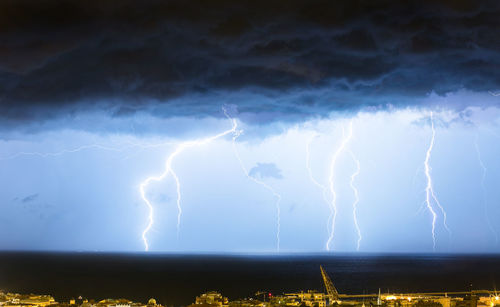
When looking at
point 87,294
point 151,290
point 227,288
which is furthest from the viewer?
point 227,288

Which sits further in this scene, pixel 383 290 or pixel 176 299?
pixel 383 290

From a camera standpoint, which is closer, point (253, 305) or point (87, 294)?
point (253, 305)

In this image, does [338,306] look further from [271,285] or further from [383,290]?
[271,285]

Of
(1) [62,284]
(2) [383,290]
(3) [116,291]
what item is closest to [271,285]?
(2) [383,290]

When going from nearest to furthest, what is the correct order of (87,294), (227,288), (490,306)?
1. (490,306)
2. (87,294)
3. (227,288)

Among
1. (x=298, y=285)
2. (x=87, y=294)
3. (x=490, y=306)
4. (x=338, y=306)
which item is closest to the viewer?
(x=338, y=306)

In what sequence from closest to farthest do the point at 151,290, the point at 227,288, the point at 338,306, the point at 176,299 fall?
the point at 338,306, the point at 176,299, the point at 151,290, the point at 227,288

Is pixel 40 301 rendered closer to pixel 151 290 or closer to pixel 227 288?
pixel 151 290

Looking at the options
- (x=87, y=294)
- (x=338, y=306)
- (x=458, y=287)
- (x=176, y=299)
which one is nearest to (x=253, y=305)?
(x=338, y=306)
